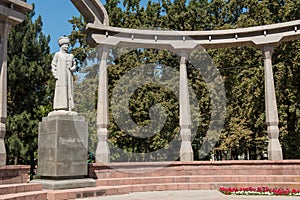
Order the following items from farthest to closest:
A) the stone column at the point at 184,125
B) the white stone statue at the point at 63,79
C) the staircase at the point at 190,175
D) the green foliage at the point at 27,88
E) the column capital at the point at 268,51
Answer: the green foliage at the point at 27,88, the column capital at the point at 268,51, the stone column at the point at 184,125, the staircase at the point at 190,175, the white stone statue at the point at 63,79

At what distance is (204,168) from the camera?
13.6 m

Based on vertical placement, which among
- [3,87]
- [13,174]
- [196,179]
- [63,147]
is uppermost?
[3,87]

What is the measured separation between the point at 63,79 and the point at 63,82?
0.10 metres

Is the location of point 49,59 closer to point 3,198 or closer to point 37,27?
point 37,27

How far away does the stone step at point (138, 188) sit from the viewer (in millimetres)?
9602

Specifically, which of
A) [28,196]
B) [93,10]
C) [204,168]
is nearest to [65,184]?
[28,196]

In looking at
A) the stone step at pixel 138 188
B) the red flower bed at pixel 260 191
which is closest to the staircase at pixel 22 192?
the stone step at pixel 138 188

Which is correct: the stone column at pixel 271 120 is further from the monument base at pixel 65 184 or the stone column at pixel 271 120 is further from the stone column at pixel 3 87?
the stone column at pixel 3 87

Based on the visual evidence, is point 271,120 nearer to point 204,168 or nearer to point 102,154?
point 204,168

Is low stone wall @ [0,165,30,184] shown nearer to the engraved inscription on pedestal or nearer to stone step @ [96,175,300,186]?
the engraved inscription on pedestal

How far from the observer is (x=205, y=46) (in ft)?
52.0

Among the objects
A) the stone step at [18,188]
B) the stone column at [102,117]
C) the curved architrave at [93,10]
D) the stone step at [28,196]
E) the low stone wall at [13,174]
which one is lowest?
the stone step at [28,196]

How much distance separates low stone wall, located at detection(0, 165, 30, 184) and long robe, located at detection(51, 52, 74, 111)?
216 centimetres

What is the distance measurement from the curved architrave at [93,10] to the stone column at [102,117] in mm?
1221
